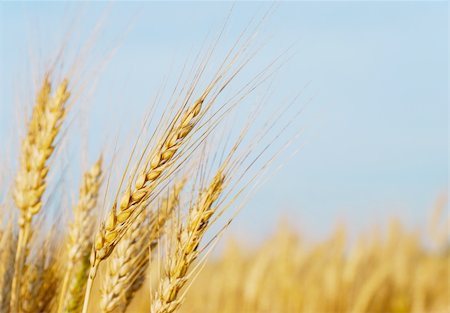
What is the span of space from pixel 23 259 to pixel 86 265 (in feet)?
0.60

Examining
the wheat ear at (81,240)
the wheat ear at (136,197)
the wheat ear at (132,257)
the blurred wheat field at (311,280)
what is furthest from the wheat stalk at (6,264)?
the blurred wheat field at (311,280)

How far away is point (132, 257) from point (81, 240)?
0.26m

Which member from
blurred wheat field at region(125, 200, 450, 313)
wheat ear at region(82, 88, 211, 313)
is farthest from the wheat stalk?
blurred wheat field at region(125, 200, 450, 313)

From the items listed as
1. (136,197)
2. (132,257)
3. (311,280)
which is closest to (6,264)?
(132,257)

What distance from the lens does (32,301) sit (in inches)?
76.7

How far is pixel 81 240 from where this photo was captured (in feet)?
6.22

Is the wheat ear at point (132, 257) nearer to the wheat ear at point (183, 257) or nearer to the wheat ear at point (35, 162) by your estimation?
the wheat ear at point (183, 257)

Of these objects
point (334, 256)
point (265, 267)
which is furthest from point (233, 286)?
point (334, 256)

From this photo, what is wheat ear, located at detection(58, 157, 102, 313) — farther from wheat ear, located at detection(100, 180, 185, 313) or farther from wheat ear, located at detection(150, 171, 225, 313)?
wheat ear, located at detection(150, 171, 225, 313)

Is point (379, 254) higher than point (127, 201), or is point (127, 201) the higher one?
point (379, 254)

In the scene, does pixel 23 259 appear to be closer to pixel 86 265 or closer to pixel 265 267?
pixel 86 265

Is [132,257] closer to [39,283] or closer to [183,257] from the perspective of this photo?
[183,257]

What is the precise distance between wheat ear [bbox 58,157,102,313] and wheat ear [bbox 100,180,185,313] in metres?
0.14

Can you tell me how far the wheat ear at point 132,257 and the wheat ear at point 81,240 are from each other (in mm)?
144
